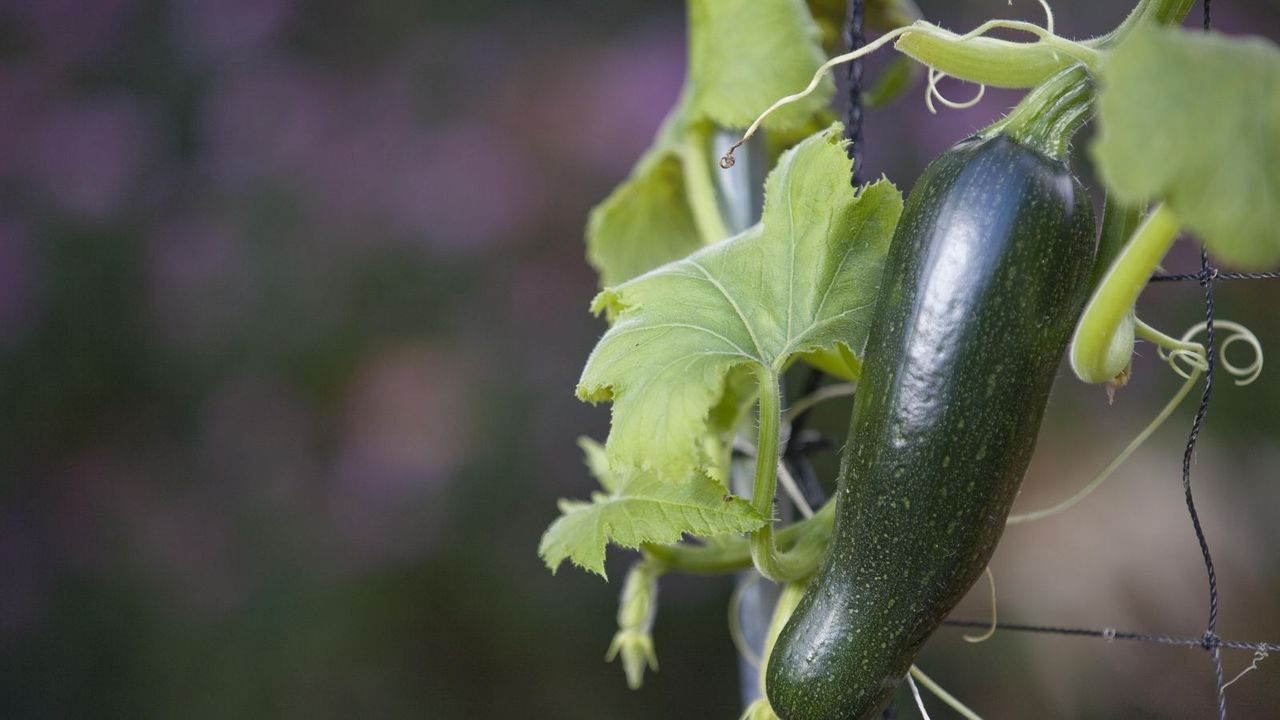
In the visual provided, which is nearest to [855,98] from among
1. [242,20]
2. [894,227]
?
[894,227]

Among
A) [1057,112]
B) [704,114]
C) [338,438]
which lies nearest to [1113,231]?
[1057,112]

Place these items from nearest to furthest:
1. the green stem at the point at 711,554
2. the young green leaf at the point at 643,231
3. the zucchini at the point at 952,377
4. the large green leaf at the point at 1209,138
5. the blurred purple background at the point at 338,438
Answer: the large green leaf at the point at 1209,138 → the zucchini at the point at 952,377 → the green stem at the point at 711,554 → the young green leaf at the point at 643,231 → the blurred purple background at the point at 338,438

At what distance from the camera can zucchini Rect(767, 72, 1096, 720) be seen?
15.5 inches

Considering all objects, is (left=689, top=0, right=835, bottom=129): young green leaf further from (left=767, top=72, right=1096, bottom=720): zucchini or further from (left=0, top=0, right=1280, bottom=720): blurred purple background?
(left=0, top=0, right=1280, bottom=720): blurred purple background

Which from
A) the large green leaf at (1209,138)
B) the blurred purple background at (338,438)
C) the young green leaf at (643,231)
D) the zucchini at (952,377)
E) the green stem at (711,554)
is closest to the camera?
the large green leaf at (1209,138)

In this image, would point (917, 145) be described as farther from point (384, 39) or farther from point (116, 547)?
point (116, 547)

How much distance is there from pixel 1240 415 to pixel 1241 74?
112 centimetres

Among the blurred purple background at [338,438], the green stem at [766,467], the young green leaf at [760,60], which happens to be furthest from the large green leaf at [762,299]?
the blurred purple background at [338,438]

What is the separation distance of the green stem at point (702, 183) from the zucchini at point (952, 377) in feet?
0.71

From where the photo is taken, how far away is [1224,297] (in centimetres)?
131

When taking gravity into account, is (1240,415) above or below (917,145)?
below

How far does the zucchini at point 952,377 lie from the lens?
1.29 ft

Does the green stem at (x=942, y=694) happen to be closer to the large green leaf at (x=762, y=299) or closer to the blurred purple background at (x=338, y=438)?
the large green leaf at (x=762, y=299)

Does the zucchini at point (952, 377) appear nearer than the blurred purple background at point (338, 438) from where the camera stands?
Yes
